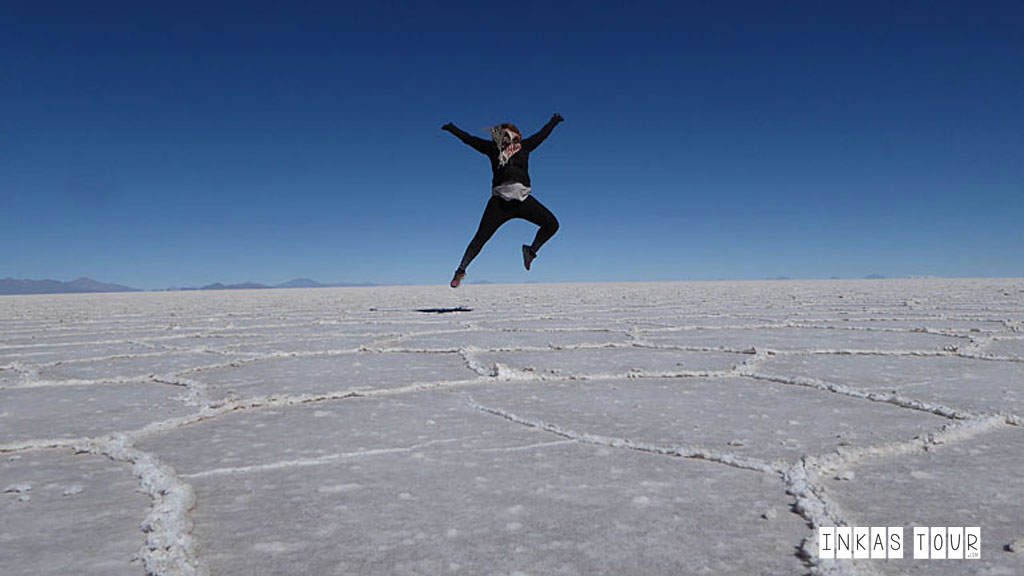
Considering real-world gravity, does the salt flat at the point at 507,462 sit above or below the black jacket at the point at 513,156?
below

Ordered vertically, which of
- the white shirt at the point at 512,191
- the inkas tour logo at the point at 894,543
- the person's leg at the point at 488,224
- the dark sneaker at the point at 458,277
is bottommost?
the inkas tour logo at the point at 894,543

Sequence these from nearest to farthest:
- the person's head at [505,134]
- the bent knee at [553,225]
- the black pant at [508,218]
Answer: the person's head at [505,134]
the black pant at [508,218]
the bent knee at [553,225]

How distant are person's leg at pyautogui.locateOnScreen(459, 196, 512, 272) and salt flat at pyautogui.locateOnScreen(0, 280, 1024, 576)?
2.82 metres

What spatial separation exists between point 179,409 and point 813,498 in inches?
48.7

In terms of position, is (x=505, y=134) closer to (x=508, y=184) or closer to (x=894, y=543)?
(x=508, y=184)

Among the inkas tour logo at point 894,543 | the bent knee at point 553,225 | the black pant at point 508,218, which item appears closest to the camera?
the inkas tour logo at point 894,543

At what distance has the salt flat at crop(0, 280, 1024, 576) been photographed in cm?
70

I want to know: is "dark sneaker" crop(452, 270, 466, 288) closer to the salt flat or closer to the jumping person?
the jumping person

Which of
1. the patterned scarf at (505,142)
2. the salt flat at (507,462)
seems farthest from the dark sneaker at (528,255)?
the salt flat at (507,462)

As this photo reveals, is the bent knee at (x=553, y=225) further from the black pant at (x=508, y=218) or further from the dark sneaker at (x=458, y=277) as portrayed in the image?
the dark sneaker at (x=458, y=277)

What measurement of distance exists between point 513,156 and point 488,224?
0.55 metres

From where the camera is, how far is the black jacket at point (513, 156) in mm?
4699

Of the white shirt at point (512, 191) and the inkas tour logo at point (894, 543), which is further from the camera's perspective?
the white shirt at point (512, 191)

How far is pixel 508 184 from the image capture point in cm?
470
